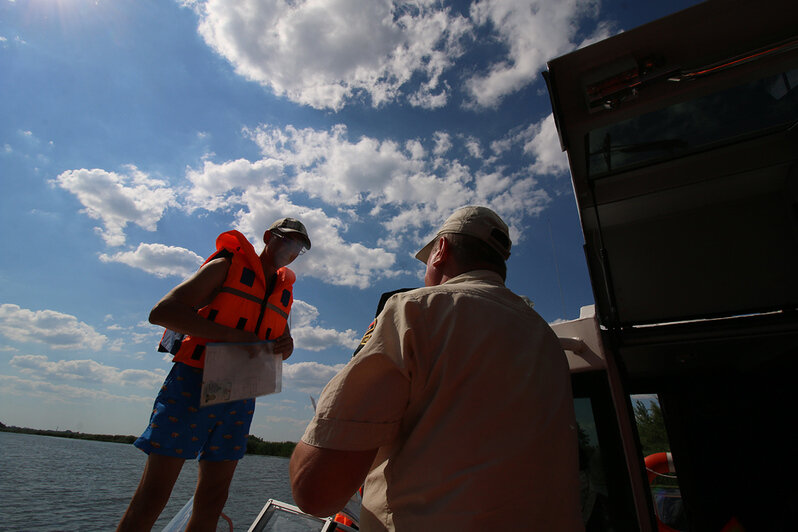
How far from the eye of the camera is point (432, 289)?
965mm

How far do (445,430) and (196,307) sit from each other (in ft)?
5.39

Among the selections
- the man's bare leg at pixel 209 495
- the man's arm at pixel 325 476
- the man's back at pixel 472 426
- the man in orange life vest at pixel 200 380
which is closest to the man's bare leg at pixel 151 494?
the man in orange life vest at pixel 200 380

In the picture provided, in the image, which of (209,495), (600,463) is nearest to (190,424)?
(209,495)

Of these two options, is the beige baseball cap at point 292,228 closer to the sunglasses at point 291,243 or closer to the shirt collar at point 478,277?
the sunglasses at point 291,243

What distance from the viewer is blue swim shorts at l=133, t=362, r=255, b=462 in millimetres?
1676

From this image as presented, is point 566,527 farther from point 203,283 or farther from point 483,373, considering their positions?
point 203,283

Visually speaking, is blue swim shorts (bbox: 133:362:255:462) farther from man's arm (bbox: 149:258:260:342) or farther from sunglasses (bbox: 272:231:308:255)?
sunglasses (bbox: 272:231:308:255)

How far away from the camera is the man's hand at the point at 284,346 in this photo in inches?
87.4

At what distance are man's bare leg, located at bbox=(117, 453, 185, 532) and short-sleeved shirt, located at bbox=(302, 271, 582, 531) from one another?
3.97 feet

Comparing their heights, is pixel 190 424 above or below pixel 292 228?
below

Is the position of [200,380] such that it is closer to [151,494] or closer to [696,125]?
[151,494]

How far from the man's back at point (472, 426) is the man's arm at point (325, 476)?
0.26 feet

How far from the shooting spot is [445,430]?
30.8 inches

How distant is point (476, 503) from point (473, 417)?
156 mm
